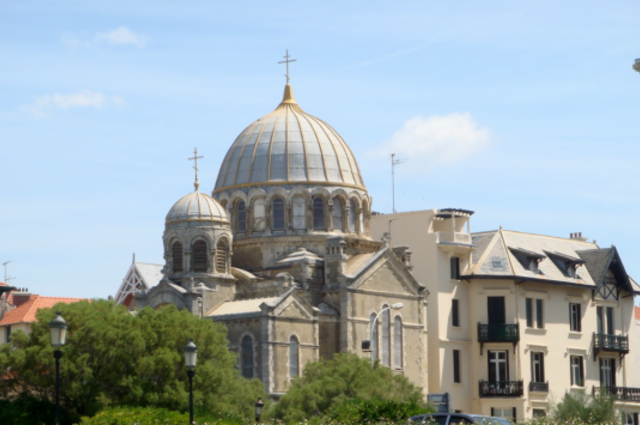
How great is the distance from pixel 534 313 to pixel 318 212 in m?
13.4

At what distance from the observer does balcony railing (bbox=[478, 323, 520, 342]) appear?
225ft

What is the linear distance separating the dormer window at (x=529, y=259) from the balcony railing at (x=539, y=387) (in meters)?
6.23

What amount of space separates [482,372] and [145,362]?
86.9 ft

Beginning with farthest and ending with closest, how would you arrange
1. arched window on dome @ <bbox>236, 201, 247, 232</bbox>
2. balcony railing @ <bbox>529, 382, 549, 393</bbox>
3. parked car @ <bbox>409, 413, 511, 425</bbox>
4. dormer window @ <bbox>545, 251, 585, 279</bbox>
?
dormer window @ <bbox>545, 251, 585, 279</bbox> < arched window on dome @ <bbox>236, 201, 247, 232</bbox> < balcony railing @ <bbox>529, 382, 549, 393</bbox> < parked car @ <bbox>409, 413, 511, 425</bbox>

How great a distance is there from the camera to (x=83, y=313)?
49906mm

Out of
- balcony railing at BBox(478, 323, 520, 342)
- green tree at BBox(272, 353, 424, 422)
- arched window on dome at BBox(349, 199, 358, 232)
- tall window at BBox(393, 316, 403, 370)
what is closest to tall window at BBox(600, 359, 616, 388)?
balcony railing at BBox(478, 323, 520, 342)

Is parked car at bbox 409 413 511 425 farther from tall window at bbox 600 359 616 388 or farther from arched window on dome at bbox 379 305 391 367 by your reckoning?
tall window at bbox 600 359 616 388

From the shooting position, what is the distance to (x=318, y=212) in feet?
225

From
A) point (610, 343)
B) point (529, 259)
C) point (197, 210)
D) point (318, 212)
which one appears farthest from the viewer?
point (610, 343)

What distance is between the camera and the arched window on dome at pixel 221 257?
64656 mm

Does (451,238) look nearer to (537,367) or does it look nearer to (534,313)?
(534,313)

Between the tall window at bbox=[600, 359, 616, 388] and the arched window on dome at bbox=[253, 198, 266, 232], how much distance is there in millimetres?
22138

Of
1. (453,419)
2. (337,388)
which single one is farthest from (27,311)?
(453,419)

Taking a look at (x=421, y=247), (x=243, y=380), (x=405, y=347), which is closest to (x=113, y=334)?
(x=243, y=380)
